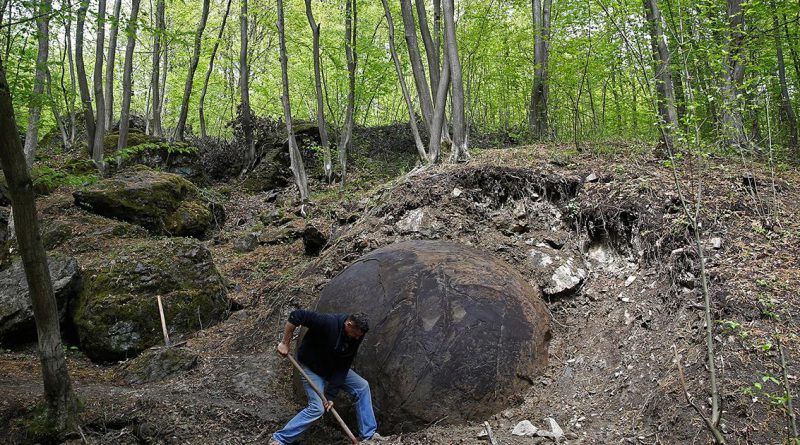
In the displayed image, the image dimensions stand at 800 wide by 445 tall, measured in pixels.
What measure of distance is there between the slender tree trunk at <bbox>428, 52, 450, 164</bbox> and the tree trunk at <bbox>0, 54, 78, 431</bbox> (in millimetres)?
5876

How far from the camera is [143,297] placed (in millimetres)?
6965

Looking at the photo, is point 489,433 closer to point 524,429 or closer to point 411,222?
point 524,429

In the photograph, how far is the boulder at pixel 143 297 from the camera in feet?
21.6

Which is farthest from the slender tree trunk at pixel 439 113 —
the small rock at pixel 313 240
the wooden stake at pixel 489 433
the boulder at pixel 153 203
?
the boulder at pixel 153 203

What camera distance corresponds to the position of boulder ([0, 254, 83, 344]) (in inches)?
253

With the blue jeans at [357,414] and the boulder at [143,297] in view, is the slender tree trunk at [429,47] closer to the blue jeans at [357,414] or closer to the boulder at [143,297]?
the boulder at [143,297]

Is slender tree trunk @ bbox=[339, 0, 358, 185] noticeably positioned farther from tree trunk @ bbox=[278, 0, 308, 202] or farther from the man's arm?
the man's arm

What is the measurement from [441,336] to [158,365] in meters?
3.70

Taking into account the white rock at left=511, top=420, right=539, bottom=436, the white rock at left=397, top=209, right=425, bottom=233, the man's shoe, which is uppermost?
the white rock at left=397, top=209, right=425, bottom=233

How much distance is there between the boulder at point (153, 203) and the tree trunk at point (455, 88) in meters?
6.09

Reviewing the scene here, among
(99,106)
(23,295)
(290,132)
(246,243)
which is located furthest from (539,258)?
(99,106)

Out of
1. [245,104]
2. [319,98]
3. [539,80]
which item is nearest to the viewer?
[539,80]

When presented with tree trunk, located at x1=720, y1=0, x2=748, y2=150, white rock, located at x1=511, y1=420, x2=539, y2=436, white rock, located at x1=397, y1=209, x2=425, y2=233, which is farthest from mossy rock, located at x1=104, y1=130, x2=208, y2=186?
tree trunk, located at x1=720, y1=0, x2=748, y2=150

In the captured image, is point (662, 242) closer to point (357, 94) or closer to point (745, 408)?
point (745, 408)
